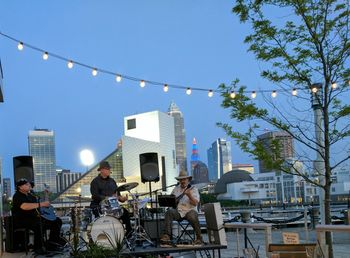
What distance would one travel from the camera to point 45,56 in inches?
454

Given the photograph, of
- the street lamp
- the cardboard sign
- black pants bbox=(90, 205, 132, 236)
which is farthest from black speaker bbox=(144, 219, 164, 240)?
the street lamp

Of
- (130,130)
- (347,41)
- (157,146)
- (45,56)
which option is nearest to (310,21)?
(347,41)

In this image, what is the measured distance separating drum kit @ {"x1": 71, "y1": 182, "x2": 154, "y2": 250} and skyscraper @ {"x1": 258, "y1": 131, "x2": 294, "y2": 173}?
2.12 m

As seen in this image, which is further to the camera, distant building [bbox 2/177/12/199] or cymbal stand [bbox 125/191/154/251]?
distant building [bbox 2/177/12/199]

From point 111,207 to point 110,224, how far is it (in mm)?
567

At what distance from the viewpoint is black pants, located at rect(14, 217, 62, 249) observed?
7.96 metres

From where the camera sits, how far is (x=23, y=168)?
34.4ft

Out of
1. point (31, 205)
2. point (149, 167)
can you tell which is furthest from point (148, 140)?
point (31, 205)

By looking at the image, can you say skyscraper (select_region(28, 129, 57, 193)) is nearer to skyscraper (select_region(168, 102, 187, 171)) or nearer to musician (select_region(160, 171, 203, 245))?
musician (select_region(160, 171, 203, 245))

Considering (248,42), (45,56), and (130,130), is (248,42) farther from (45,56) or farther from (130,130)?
(130,130)

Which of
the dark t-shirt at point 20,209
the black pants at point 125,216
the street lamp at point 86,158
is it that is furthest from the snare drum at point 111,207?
the street lamp at point 86,158

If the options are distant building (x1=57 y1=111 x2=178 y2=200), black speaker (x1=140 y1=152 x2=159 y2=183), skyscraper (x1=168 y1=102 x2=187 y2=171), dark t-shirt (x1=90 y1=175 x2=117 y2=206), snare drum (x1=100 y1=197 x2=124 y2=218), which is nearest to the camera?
snare drum (x1=100 y1=197 x2=124 y2=218)

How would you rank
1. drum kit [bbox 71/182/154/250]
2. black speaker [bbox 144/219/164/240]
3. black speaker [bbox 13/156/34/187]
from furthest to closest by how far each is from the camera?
1. black speaker [bbox 13/156/34/187]
2. black speaker [bbox 144/219/164/240]
3. drum kit [bbox 71/182/154/250]

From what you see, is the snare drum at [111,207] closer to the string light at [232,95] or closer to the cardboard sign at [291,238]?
the string light at [232,95]
